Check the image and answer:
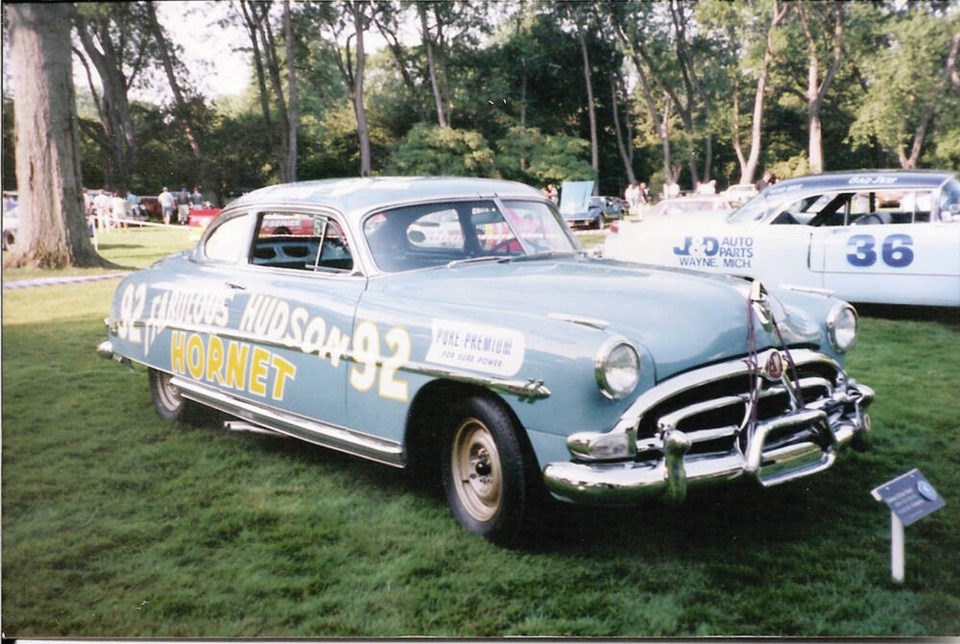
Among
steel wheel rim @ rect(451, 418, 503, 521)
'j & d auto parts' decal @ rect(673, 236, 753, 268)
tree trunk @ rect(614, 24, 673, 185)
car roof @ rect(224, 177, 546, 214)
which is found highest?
tree trunk @ rect(614, 24, 673, 185)

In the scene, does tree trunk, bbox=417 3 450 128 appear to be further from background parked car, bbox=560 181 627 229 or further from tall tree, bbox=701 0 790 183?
tall tree, bbox=701 0 790 183

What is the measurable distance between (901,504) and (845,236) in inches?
82.5

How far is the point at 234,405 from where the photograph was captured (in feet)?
9.97

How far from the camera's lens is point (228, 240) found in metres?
3.32

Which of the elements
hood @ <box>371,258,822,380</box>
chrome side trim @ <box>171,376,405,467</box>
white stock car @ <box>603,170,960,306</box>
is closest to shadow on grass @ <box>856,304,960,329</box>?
white stock car @ <box>603,170,960,306</box>

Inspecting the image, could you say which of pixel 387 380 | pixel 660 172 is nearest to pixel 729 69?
pixel 660 172

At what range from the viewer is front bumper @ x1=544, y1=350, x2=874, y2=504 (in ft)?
6.53

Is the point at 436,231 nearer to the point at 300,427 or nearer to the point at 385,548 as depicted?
the point at 300,427

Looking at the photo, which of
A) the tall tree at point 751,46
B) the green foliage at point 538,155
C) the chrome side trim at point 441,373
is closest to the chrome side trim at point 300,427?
the chrome side trim at point 441,373

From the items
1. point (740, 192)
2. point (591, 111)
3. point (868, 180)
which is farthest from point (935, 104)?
point (591, 111)

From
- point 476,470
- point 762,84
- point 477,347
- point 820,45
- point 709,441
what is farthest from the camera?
point 762,84

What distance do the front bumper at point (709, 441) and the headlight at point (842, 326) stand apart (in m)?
0.25

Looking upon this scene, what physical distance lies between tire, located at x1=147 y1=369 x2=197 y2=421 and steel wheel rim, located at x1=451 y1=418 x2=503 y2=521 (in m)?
1.56

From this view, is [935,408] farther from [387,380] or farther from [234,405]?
[234,405]
